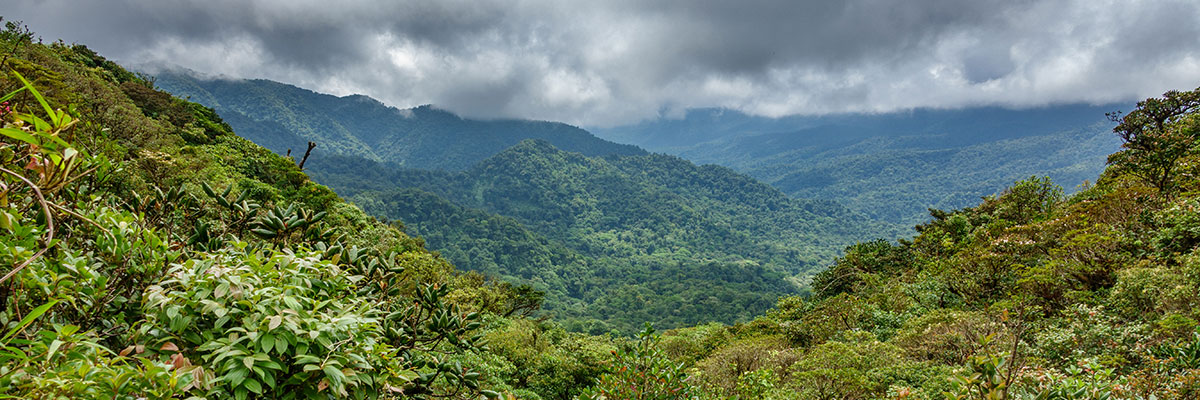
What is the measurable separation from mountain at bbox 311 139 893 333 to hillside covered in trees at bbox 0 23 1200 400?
56.5 m

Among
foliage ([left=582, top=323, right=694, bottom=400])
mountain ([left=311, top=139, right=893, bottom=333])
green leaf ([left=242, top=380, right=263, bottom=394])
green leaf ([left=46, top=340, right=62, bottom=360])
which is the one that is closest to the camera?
green leaf ([left=46, top=340, right=62, bottom=360])

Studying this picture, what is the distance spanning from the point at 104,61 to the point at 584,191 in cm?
14863

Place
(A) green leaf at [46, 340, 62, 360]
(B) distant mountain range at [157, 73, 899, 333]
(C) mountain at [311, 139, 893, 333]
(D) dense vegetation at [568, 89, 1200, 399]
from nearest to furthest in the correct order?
(A) green leaf at [46, 340, 62, 360], (D) dense vegetation at [568, 89, 1200, 399], (B) distant mountain range at [157, 73, 899, 333], (C) mountain at [311, 139, 893, 333]

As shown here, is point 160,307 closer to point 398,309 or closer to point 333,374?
point 333,374

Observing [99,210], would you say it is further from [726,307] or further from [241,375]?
[726,307]

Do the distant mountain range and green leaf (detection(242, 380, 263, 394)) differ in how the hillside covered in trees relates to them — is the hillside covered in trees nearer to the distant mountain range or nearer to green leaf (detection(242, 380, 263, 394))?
green leaf (detection(242, 380, 263, 394))

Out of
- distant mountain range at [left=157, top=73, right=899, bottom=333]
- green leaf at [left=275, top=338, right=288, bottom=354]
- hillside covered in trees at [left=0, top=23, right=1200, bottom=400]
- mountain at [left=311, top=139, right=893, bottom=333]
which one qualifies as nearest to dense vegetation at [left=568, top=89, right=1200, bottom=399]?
hillside covered in trees at [left=0, top=23, right=1200, bottom=400]

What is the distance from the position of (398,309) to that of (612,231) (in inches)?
6128

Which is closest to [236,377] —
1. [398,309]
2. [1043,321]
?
[398,309]

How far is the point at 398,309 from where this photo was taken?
3.14 m

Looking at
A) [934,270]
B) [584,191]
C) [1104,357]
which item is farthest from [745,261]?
[1104,357]

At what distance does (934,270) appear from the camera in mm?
14141

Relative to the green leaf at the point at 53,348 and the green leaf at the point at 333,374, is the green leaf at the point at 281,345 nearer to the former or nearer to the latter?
the green leaf at the point at 333,374

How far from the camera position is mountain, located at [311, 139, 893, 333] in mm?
96938
